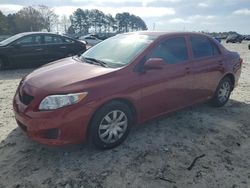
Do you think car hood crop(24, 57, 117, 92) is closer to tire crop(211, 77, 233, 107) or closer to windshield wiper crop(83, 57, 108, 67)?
windshield wiper crop(83, 57, 108, 67)

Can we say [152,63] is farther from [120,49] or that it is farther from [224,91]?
[224,91]

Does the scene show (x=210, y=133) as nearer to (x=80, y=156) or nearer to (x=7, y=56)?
(x=80, y=156)

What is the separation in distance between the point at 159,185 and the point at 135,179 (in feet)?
0.98

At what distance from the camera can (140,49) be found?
4.07m

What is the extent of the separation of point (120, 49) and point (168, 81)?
957 mm

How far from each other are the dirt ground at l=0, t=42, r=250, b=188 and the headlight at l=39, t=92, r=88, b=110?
0.78 metres

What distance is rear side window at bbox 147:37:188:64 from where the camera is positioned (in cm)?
421

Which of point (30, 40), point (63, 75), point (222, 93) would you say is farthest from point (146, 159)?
point (30, 40)

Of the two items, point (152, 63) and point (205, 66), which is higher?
point (152, 63)

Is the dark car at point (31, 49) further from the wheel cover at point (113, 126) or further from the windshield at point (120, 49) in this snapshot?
the wheel cover at point (113, 126)

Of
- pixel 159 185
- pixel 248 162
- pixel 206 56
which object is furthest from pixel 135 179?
pixel 206 56

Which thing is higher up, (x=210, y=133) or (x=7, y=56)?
(x=7, y=56)

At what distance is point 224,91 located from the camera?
224 inches

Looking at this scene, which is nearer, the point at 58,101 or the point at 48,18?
the point at 58,101
